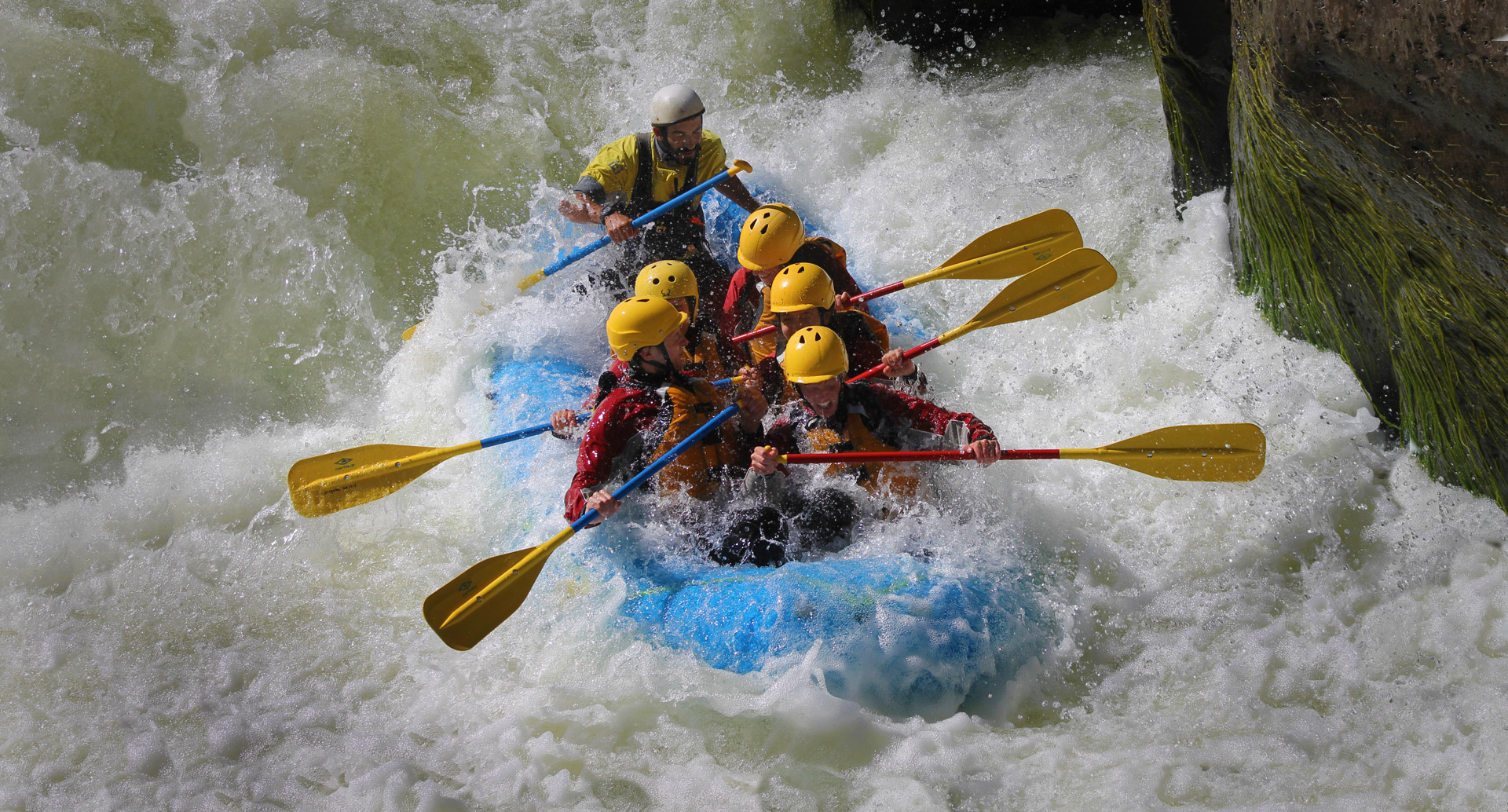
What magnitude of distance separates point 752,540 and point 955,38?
4.54 meters

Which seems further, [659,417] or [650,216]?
[650,216]

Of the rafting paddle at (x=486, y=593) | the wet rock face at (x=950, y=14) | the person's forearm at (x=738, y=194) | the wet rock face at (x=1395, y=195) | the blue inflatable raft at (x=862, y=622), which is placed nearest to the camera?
the wet rock face at (x=1395, y=195)

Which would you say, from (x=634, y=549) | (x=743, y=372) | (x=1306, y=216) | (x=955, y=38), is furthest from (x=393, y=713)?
(x=955, y=38)

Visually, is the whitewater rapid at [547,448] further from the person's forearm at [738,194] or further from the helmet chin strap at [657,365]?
the person's forearm at [738,194]

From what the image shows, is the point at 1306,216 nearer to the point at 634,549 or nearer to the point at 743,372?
the point at 743,372

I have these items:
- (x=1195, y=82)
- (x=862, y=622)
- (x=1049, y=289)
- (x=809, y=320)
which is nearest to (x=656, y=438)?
(x=809, y=320)

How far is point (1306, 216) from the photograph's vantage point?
3365mm

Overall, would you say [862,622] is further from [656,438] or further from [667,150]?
[667,150]

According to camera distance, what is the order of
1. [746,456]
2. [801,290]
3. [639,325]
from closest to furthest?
1. [639,325]
2. [746,456]
3. [801,290]

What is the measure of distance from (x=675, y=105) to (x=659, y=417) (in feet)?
4.86

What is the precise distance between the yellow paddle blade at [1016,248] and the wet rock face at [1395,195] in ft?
2.28

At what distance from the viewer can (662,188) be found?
4.16 m

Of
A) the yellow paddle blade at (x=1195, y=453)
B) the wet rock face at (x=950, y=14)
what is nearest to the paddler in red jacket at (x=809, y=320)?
the yellow paddle blade at (x=1195, y=453)

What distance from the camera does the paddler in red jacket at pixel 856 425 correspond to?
2971mm
